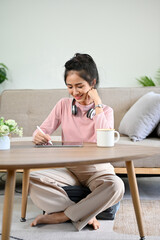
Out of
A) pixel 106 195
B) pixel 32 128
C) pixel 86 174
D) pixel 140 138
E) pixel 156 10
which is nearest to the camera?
pixel 106 195

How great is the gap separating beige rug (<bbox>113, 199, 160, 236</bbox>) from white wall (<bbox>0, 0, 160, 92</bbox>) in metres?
2.32

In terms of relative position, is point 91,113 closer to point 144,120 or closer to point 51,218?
point 51,218

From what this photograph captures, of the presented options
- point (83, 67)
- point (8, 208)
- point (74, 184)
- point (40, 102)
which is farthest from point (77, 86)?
point (40, 102)

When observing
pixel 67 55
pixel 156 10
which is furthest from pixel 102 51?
pixel 156 10

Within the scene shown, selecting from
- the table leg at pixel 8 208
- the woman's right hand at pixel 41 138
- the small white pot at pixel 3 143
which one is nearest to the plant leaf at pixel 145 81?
the woman's right hand at pixel 41 138

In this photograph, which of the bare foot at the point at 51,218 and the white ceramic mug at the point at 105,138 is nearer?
the white ceramic mug at the point at 105,138

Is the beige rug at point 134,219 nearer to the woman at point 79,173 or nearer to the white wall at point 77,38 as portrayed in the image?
the woman at point 79,173

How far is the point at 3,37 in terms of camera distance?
4500 mm

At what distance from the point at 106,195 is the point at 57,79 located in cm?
301

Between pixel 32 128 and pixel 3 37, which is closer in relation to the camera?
pixel 32 128

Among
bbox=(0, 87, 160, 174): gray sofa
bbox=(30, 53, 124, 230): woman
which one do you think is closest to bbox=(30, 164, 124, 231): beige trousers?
bbox=(30, 53, 124, 230): woman

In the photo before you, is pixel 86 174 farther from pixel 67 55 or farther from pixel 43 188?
pixel 67 55

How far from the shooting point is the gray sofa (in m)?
3.07

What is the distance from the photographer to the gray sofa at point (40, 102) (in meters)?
3.07
